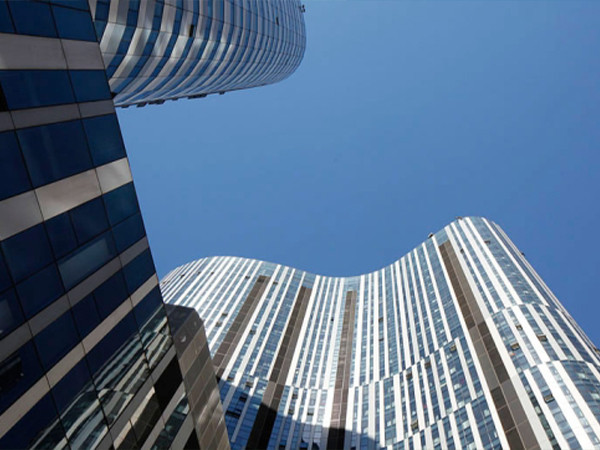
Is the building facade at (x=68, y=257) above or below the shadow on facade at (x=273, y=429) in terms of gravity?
above

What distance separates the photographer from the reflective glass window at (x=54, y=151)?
14617mm

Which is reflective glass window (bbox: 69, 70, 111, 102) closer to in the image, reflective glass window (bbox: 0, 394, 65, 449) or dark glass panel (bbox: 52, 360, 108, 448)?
dark glass panel (bbox: 52, 360, 108, 448)

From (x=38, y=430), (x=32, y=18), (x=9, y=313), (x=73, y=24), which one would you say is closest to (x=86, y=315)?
(x=9, y=313)

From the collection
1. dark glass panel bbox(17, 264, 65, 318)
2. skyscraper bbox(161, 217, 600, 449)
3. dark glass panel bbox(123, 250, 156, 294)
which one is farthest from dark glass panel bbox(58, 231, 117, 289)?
skyscraper bbox(161, 217, 600, 449)

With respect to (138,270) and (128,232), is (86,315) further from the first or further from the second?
(128,232)

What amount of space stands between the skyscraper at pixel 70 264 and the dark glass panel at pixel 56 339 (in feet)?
0.13

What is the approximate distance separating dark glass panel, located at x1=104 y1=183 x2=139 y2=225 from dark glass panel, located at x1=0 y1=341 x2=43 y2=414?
7154 millimetres

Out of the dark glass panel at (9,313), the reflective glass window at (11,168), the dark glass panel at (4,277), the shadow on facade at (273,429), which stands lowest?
the shadow on facade at (273,429)

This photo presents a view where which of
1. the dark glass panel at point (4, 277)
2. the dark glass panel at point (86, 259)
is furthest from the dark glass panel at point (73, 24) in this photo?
the dark glass panel at point (4, 277)

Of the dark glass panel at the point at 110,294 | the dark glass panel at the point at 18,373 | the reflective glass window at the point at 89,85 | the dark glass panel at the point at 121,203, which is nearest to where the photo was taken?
the dark glass panel at the point at 18,373

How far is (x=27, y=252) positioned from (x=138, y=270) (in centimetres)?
800

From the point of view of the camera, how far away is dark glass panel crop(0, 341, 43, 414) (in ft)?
43.1

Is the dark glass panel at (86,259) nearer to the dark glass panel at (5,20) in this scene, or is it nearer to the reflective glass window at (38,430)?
the reflective glass window at (38,430)

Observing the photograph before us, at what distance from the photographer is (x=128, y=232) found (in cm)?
2109
